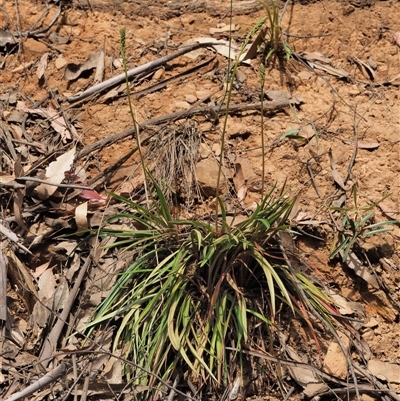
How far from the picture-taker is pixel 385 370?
271 centimetres

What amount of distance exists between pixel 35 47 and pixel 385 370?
2669mm

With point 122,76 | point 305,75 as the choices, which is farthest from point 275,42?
point 122,76

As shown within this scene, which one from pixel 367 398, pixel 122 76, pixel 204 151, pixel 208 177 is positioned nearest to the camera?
pixel 367 398

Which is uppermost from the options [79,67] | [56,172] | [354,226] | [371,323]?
[79,67]

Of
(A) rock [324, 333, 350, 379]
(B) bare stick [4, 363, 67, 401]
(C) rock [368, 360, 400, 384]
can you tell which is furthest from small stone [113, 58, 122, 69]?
(C) rock [368, 360, 400, 384]

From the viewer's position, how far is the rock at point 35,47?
378 centimetres

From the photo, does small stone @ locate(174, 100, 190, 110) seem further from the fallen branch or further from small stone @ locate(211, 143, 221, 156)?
small stone @ locate(211, 143, 221, 156)

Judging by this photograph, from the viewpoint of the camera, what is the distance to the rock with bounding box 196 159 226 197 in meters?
3.12

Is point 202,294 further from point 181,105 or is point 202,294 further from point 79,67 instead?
point 79,67

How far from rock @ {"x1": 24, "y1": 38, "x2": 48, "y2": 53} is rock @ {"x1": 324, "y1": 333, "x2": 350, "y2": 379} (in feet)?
7.88

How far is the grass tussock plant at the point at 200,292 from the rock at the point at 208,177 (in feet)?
A: 1.07

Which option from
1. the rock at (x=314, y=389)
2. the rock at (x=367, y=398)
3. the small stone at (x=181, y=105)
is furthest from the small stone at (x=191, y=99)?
the rock at (x=367, y=398)

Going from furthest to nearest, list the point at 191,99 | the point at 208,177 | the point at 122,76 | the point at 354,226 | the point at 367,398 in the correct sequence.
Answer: the point at 122,76
the point at 191,99
the point at 208,177
the point at 354,226
the point at 367,398

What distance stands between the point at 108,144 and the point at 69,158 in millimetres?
224
